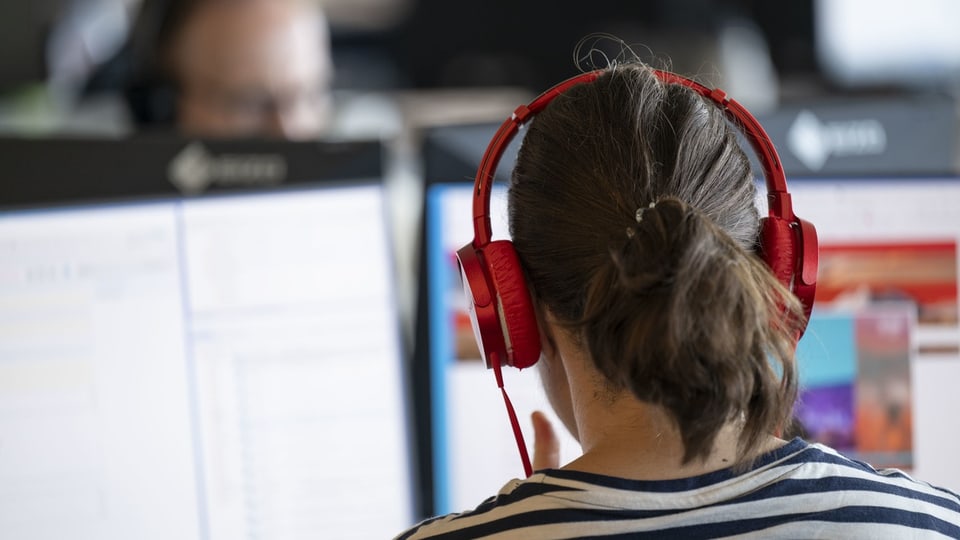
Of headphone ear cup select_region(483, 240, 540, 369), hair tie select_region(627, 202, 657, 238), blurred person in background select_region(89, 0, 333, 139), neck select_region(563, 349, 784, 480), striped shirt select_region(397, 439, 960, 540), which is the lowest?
striped shirt select_region(397, 439, 960, 540)

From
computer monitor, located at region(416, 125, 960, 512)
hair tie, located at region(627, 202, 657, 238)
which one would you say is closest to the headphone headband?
hair tie, located at region(627, 202, 657, 238)

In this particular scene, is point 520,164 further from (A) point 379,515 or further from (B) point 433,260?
(A) point 379,515

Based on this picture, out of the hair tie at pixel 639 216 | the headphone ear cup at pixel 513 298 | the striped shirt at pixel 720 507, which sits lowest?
the striped shirt at pixel 720 507

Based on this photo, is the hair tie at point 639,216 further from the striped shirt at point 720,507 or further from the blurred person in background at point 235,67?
the blurred person in background at point 235,67

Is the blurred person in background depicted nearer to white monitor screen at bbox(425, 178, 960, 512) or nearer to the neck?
white monitor screen at bbox(425, 178, 960, 512)

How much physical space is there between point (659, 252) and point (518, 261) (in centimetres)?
14

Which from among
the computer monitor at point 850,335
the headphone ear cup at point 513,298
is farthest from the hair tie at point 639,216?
the computer monitor at point 850,335

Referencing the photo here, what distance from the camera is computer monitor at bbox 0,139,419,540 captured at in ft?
3.22

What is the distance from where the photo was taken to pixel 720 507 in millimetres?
665

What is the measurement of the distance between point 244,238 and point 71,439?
25 cm

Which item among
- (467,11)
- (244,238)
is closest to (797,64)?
(467,11)

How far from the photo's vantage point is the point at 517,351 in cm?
75

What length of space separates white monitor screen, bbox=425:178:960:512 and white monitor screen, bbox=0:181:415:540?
2.3 inches

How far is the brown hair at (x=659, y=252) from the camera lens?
62 centimetres
